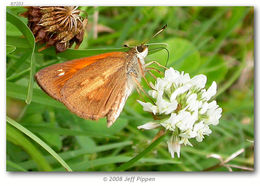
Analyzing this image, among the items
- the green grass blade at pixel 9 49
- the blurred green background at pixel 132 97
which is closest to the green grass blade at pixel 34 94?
the blurred green background at pixel 132 97

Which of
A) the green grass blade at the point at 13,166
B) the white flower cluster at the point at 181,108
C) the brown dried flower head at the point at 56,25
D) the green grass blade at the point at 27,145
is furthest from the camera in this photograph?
the green grass blade at the point at 13,166

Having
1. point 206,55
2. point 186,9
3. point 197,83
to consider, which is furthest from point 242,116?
point 197,83

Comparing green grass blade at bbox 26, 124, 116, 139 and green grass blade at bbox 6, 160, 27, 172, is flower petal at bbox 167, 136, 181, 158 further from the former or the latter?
green grass blade at bbox 6, 160, 27, 172

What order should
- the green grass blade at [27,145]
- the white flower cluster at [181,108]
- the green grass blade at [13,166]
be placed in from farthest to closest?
the green grass blade at [13,166] < the green grass blade at [27,145] < the white flower cluster at [181,108]

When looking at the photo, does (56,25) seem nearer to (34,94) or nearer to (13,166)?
(34,94)

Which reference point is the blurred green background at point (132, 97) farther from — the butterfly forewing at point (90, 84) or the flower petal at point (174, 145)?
the flower petal at point (174, 145)
